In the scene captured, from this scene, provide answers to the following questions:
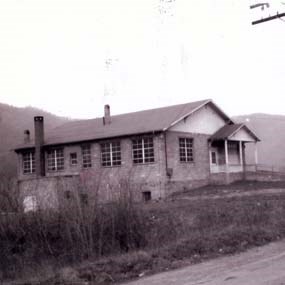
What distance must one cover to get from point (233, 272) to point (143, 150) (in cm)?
2158

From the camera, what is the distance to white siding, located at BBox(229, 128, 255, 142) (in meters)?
34.9

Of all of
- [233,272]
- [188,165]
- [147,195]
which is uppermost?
[188,165]

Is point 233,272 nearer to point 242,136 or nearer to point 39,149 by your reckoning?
point 242,136

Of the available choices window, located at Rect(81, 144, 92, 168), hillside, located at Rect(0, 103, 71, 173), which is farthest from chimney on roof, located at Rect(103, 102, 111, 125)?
hillside, located at Rect(0, 103, 71, 173)

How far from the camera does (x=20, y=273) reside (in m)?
13.7

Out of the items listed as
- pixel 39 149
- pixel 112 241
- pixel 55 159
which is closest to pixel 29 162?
pixel 39 149

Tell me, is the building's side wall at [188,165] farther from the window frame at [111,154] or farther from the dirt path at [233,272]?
the dirt path at [233,272]

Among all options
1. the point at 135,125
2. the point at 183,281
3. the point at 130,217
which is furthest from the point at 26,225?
the point at 135,125

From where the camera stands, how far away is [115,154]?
32375mm

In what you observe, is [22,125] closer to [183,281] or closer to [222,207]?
[222,207]

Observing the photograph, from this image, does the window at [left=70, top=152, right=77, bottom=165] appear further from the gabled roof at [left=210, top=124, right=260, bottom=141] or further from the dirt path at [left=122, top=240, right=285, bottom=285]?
the dirt path at [left=122, top=240, right=285, bottom=285]

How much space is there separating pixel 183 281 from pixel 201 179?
24086 mm

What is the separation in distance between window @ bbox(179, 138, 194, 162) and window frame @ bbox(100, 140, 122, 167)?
3945 mm

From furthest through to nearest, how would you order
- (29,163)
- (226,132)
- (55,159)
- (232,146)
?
(29,163)
(232,146)
(55,159)
(226,132)
